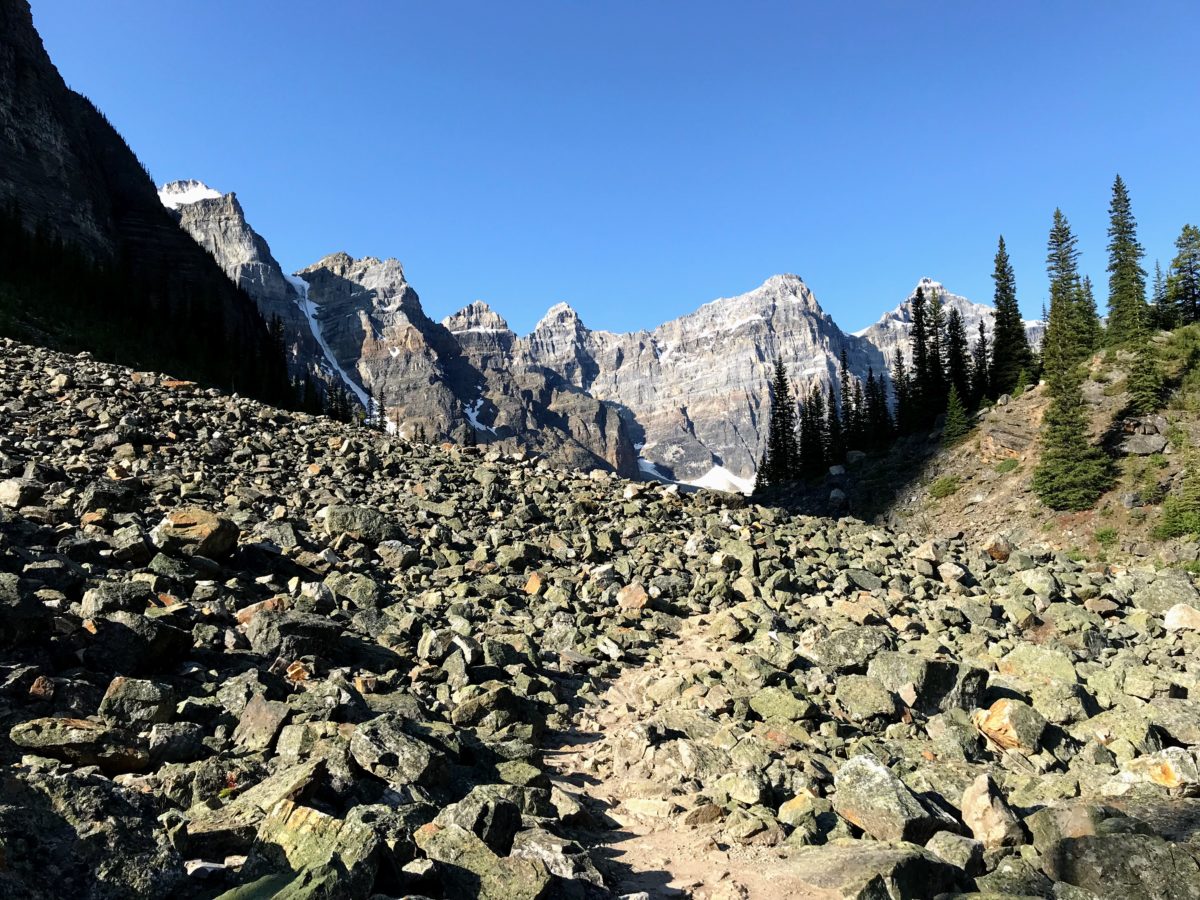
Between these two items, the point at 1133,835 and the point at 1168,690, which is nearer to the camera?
the point at 1133,835

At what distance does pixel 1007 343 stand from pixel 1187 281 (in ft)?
64.8

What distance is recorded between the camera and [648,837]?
8.12 m

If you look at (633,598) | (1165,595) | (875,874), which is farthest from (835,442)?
(875,874)

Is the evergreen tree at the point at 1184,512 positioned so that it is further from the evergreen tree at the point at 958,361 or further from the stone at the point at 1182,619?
the evergreen tree at the point at 958,361

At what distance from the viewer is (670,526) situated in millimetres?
24375

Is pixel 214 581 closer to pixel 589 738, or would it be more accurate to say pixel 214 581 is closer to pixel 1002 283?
pixel 589 738

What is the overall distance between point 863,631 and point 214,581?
43.8 ft

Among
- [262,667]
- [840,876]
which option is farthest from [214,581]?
[840,876]

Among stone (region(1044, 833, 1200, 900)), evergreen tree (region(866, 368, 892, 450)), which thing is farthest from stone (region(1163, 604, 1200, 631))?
evergreen tree (region(866, 368, 892, 450))

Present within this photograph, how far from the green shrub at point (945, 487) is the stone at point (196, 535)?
188 ft

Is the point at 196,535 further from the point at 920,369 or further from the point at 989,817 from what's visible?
the point at 920,369

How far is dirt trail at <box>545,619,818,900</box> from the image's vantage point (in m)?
6.97

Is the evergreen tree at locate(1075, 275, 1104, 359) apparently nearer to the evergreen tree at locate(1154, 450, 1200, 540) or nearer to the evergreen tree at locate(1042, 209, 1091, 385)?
the evergreen tree at locate(1042, 209, 1091, 385)

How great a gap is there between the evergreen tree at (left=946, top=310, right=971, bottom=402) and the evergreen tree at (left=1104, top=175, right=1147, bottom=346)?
1402 centimetres
